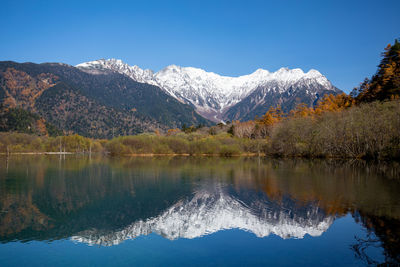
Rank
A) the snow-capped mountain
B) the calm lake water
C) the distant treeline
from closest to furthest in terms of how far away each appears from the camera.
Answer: the calm lake water
the snow-capped mountain
the distant treeline

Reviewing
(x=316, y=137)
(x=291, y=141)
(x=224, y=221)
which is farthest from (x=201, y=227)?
(x=291, y=141)

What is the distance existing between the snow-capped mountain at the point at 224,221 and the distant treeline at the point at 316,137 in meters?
39.1

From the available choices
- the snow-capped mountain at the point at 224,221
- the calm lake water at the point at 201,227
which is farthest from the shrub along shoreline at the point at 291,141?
the snow-capped mountain at the point at 224,221

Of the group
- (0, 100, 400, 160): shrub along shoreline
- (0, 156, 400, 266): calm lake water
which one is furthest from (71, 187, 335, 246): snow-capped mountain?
(0, 100, 400, 160): shrub along shoreline

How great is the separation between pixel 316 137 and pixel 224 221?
54.0m

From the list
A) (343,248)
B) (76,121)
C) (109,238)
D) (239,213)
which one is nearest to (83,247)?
(109,238)

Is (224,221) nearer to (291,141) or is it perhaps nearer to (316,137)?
(316,137)

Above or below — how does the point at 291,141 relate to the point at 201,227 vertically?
above

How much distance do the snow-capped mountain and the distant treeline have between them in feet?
128

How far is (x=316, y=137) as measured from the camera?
64000 mm

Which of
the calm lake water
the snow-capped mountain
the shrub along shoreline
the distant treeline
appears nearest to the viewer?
the calm lake water

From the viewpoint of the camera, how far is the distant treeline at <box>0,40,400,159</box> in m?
51.5

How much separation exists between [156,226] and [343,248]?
7.41 m

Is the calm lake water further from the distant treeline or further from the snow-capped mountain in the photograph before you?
the distant treeline
